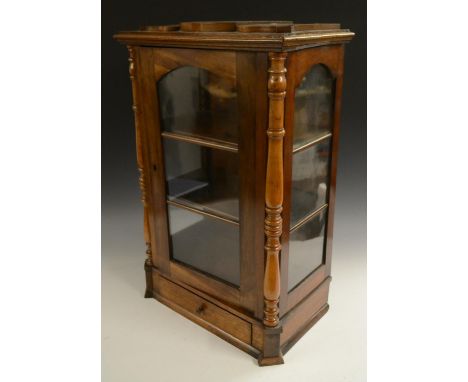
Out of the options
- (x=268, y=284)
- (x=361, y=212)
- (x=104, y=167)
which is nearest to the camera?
(x=268, y=284)

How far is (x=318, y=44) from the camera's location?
56.2 inches

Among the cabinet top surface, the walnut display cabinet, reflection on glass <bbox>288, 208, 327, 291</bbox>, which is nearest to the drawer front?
the walnut display cabinet

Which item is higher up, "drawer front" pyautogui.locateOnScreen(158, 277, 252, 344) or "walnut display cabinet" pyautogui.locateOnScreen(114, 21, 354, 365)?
"walnut display cabinet" pyautogui.locateOnScreen(114, 21, 354, 365)

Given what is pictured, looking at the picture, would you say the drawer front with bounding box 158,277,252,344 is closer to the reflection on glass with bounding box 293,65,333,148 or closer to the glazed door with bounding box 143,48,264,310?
the glazed door with bounding box 143,48,264,310

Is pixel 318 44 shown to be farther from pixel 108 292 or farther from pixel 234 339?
pixel 108 292

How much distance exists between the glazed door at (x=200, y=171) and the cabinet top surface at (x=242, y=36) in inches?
1.6

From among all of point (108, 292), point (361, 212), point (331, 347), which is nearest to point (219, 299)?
point (331, 347)

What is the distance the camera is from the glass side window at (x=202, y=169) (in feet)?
5.09

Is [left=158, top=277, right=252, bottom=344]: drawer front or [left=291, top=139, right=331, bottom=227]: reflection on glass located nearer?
[left=291, top=139, right=331, bottom=227]: reflection on glass

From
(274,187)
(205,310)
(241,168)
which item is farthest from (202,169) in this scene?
(205,310)

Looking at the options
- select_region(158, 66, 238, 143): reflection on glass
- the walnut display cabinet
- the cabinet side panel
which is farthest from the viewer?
the cabinet side panel

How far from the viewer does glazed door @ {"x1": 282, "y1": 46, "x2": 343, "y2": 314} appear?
1.46m

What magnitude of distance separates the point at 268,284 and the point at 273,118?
0.53m

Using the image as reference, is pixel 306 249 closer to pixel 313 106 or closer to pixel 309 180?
pixel 309 180
